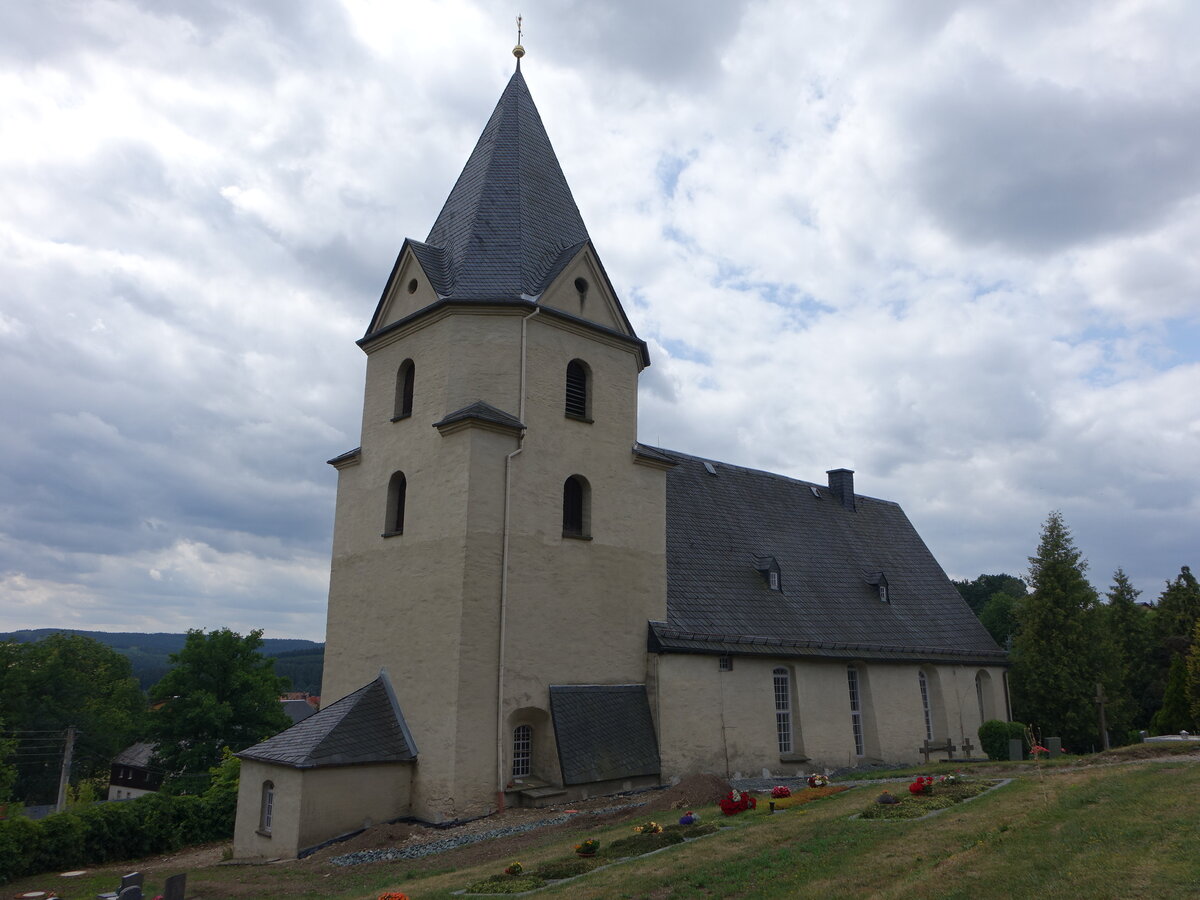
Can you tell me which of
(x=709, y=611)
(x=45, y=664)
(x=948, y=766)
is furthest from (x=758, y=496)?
(x=45, y=664)

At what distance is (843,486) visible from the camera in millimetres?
36188

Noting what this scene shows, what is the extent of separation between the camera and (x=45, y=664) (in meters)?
55.8

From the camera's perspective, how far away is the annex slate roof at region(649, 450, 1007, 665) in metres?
25.2

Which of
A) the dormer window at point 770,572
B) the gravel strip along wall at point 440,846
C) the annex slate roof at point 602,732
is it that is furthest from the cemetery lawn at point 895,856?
the dormer window at point 770,572

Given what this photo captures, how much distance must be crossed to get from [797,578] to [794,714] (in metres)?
5.25

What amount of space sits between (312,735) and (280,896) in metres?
5.01

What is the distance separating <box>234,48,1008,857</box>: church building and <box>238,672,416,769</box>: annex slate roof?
0.07 meters

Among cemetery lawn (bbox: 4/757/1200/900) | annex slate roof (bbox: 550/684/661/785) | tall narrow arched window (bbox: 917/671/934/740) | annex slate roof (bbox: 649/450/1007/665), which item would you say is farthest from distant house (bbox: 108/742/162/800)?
tall narrow arched window (bbox: 917/671/934/740)

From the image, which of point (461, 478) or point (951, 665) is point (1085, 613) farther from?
point (461, 478)

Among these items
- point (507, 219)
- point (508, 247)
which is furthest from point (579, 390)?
point (507, 219)

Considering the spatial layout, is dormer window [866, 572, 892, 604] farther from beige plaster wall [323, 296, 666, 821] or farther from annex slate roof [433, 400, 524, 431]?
annex slate roof [433, 400, 524, 431]

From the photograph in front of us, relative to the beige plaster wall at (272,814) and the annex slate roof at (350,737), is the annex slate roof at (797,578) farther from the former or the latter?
the beige plaster wall at (272,814)

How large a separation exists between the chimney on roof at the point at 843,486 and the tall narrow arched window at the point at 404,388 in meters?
20.1

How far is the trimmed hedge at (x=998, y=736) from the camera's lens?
28.9 meters
